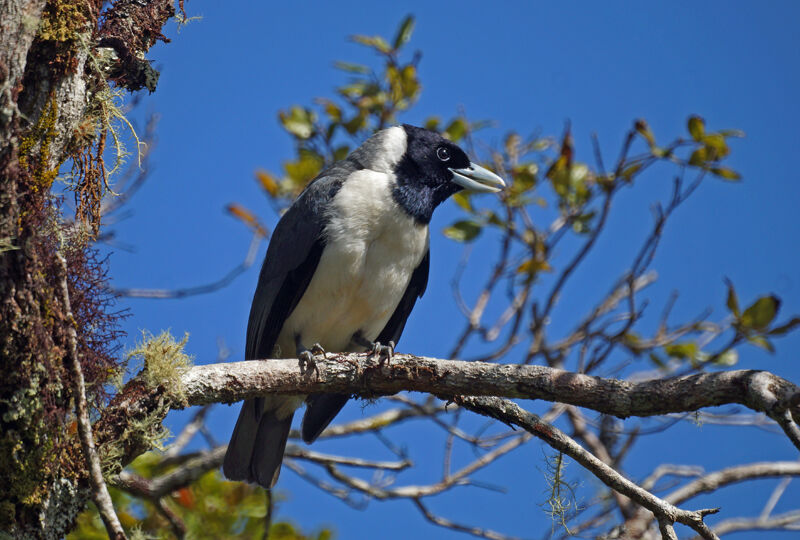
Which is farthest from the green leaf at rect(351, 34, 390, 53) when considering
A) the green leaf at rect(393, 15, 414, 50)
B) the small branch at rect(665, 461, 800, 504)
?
the small branch at rect(665, 461, 800, 504)

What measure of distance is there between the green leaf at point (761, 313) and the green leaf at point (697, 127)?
1079mm

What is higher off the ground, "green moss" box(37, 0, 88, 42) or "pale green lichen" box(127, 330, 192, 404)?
"green moss" box(37, 0, 88, 42)

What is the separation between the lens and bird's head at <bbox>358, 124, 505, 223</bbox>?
15.9 feet

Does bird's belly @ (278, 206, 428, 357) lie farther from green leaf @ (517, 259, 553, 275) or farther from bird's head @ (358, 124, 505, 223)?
green leaf @ (517, 259, 553, 275)

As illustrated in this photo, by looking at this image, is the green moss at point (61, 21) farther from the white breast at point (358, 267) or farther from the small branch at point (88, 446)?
the white breast at point (358, 267)

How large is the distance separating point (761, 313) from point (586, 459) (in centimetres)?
231

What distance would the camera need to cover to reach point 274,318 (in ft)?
14.6

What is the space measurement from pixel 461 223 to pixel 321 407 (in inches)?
71.6

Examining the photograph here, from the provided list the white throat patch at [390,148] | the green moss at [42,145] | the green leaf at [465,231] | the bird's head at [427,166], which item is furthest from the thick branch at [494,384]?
the green leaf at [465,231]

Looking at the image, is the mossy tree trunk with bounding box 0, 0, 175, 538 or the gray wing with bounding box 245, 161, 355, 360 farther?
the gray wing with bounding box 245, 161, 355, 360

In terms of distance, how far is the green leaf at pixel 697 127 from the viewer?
521 cm

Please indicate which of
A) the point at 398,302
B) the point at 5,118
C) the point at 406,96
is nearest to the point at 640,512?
the point at 398,302

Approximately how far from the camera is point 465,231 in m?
5.88

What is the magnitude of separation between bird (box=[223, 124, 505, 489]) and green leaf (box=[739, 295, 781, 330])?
6.07 ft
